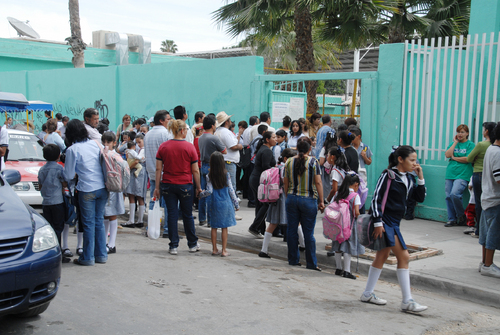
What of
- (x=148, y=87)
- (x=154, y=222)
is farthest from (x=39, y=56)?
(x=154, y=222)

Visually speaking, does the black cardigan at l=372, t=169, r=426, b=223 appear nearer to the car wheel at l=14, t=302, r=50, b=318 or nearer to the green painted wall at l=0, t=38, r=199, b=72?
the car wheel at l=14, t=302, r=50, b=318

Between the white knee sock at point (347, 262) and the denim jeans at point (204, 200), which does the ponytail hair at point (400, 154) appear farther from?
the denim jeans at point (204, 200)

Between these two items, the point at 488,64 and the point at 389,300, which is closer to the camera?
the point at 389,300

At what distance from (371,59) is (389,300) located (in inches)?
970

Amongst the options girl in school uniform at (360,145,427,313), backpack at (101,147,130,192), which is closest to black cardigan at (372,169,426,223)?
girl in school uniform at (360,145,427,313)

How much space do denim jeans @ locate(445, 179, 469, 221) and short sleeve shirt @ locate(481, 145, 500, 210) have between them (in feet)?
8.78

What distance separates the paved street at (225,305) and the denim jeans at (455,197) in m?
3.29

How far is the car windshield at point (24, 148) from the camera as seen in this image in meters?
Answer: 9.32

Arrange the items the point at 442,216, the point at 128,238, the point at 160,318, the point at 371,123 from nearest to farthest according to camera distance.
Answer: the point at 160,318
the point at 128,238
the point at 442,216
the point at 371,123

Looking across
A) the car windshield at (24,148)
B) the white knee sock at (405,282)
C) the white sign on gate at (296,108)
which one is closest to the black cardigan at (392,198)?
the white knee sock at (405,282)

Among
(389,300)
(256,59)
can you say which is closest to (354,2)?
(256,59)

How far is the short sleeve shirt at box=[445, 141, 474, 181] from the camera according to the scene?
8.62m

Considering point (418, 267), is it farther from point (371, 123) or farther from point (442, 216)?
point (371, 123)

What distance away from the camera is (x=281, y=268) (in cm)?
654
